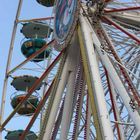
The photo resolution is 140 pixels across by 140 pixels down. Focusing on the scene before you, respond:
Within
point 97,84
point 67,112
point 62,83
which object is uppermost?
point 97,84

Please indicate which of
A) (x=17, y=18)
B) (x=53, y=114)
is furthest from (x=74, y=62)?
(x=17, y=18)

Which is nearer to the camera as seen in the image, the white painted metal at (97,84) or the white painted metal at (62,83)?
the white painted metal at (97,84)

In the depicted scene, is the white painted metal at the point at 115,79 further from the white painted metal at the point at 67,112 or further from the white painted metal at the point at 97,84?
the white painted metal at the point at 67,112

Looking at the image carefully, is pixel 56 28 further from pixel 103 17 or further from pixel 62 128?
pixel 62 128

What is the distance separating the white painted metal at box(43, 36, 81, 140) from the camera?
45.7 ft

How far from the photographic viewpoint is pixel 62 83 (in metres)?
14.1

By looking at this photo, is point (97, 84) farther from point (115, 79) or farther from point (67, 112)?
point (67, 112)

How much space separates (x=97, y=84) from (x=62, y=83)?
273 cm

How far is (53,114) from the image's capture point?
45.7 ft

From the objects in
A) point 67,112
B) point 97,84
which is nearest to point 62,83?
point 67,112

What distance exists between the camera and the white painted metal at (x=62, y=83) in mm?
13922

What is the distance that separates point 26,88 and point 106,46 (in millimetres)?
9286

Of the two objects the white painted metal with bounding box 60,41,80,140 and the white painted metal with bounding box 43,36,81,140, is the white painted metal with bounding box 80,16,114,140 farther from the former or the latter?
the white painted metal with bounding box 60,41,80,140

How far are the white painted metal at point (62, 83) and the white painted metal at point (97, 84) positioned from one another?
1.21 m
